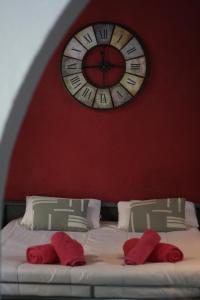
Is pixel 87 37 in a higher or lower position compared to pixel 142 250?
higher

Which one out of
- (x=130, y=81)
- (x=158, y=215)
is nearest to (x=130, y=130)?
(x=130, y=81)

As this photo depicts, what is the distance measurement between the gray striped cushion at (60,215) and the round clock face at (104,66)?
88cm

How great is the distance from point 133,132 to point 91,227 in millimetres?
892

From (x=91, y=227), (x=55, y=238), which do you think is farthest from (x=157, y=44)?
(x=55, y=238)

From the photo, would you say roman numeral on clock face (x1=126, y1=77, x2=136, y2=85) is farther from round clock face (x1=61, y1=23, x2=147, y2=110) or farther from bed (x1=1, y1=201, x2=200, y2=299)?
bed (x1=1, y1=201, x2=200, y2=299)

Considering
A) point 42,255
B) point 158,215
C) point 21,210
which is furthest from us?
point 21,210

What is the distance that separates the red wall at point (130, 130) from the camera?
12.1 feet

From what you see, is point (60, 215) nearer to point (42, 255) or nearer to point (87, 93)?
point (42, 255)

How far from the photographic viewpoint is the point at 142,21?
146 inches

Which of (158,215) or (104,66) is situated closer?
(158,215)

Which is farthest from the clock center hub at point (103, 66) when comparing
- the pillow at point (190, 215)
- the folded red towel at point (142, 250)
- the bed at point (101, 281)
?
the bed at point (101, 281)

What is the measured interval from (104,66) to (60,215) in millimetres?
1317

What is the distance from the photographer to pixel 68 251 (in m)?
2.65

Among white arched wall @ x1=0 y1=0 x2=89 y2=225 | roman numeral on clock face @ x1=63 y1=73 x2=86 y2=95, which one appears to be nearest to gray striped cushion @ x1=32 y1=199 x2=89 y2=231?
roman numeral on clock face @ x1=63 y1=73 x2=86 y2=95
